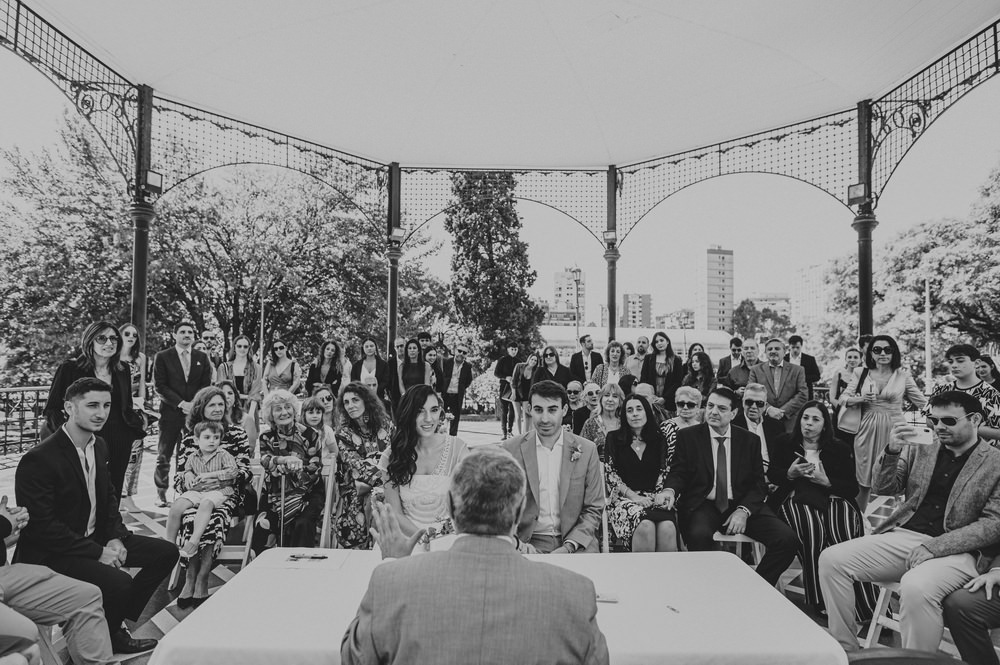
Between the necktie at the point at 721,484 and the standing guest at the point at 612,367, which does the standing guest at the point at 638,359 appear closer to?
the standing guest at the point at 612,367

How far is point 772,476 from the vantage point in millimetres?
3990

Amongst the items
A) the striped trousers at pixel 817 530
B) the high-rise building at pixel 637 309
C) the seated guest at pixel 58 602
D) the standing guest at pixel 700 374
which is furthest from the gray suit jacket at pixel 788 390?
the high-rise building at pixel 637 309

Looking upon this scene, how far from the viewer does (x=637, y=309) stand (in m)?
146

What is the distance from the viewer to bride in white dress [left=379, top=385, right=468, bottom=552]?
337 cm

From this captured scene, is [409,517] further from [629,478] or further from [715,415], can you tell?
[715,415]

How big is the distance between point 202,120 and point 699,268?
461 feet

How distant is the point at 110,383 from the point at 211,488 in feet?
3.97

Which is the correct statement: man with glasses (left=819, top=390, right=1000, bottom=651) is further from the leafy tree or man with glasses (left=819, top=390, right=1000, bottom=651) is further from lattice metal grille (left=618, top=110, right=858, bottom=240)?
the leafy tree

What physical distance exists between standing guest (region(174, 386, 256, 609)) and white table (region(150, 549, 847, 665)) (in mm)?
1531

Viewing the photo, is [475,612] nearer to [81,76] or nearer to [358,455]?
[358,455]

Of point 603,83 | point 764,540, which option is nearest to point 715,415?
point 764,540

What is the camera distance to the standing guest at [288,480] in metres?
3.97

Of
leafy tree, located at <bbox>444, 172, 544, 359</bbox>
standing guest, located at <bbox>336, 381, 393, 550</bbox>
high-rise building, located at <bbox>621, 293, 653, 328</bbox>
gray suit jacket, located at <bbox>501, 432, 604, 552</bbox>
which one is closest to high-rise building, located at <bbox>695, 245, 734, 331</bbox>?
high-rise building, located at <bbox>621, 293, 653, 328</bbox>

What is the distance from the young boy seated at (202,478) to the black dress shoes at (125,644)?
713mm
